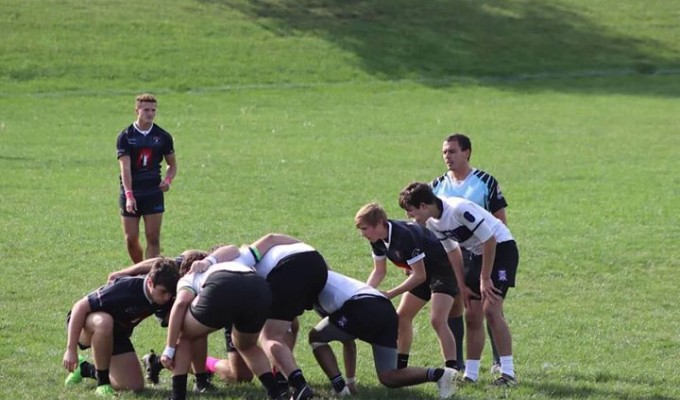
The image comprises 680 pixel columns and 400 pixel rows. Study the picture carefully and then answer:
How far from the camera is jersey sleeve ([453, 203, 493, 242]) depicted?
9812 millimetres

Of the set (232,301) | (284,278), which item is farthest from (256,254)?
(232,301)

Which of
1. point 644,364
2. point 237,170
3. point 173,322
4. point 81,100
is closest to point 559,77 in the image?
point 81,100

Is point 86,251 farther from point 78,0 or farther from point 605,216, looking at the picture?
point 78,0

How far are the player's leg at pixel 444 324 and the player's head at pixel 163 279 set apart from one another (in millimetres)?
2400

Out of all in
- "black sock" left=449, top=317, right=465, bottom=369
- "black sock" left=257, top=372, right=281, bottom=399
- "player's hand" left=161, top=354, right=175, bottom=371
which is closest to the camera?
"player's hand" left=161, top=354, right=175, bottom=371

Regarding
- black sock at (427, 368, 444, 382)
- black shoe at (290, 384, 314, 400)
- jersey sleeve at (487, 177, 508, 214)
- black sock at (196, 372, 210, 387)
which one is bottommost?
black sock at (196, 372, 210, 387)

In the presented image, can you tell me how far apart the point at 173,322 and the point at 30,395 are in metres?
1.33

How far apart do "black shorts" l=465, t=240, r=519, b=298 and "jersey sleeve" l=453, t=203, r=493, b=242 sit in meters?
0.47

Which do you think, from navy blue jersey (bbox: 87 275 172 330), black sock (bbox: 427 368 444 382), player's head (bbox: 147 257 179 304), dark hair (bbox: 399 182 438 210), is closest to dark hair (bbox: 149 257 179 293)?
player's head (bbox: 147 257 179 304)

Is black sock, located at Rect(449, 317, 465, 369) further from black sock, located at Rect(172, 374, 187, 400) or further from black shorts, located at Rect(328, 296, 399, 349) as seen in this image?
black sock, located at Rect(172, 374, 187, 400)

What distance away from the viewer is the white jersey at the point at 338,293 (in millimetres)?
9484

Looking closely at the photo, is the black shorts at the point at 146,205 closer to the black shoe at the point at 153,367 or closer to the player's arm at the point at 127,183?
the player's arm at the point at 127,183

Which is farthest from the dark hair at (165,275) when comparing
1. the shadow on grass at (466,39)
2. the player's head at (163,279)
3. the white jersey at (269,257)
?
the shadow on grass at (466,39)

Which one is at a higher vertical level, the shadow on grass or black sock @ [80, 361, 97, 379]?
the shadow on grass
